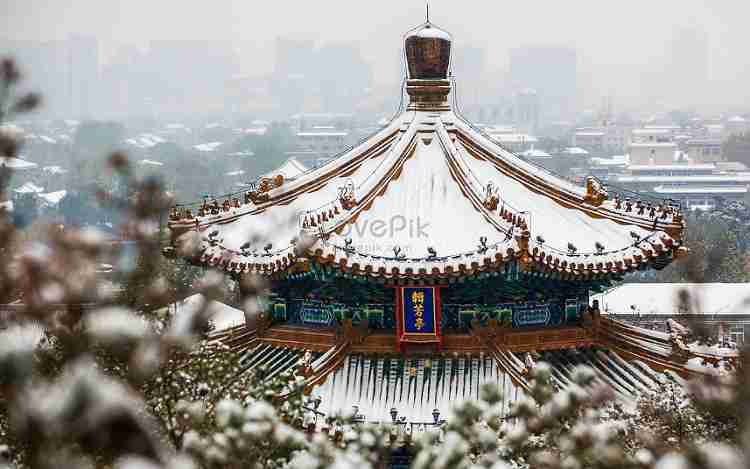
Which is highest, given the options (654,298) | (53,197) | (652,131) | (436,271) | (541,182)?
(652,131)

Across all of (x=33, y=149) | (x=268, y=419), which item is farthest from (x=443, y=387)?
(x=33, y=149)

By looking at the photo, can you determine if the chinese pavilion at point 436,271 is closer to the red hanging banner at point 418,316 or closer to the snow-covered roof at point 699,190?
the red hanging banner at point 418,316

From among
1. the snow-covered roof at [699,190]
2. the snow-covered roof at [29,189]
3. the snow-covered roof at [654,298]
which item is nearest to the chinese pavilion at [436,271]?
the snow-covered roof at [654,298]

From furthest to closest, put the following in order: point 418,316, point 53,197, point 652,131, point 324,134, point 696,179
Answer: point 652,131 → point 324,134 → point 696,179 → point 53,197 → point 418,316

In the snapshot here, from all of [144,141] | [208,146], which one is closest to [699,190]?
[144,141]

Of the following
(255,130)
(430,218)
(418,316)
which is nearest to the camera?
(418,316)

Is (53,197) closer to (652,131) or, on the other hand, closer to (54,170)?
(54,170)

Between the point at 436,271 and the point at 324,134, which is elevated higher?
the point at 324,134
